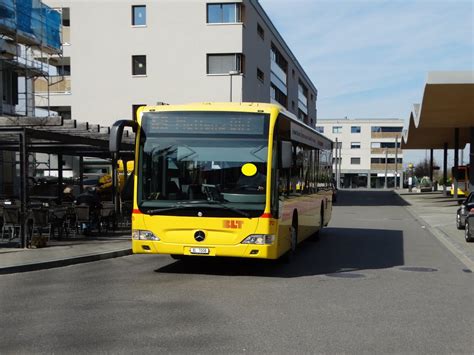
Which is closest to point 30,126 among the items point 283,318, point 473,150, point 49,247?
point 49,247

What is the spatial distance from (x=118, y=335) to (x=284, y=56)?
50.8 metres

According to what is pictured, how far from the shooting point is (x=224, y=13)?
37375mm

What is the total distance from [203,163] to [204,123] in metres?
0.67

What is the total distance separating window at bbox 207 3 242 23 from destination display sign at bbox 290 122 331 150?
22.7 metres

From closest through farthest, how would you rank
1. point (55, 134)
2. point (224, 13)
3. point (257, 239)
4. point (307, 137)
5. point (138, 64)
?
point (257, 239), point (307, 137), point (55, 134), point (224, 13), point (138, 64)

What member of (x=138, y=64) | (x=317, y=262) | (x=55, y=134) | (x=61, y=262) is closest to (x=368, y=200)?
(x=138, y=64)

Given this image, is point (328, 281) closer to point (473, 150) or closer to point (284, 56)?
point (473, 150)

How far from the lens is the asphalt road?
578cm

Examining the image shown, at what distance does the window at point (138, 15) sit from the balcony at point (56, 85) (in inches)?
256

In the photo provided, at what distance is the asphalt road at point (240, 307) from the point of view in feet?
19.0

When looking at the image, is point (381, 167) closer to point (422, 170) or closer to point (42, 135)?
point (422, 170)

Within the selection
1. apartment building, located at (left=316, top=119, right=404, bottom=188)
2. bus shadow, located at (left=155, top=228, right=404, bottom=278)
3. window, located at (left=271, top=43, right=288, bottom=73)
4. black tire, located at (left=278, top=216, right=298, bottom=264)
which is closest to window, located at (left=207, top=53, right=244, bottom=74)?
window, located at (left=271, top=43, right=288, bottom=73)

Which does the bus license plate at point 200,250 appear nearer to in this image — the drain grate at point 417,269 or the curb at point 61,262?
the curb at point 61,262

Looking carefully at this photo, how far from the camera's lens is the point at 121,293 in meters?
8.24
